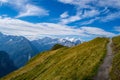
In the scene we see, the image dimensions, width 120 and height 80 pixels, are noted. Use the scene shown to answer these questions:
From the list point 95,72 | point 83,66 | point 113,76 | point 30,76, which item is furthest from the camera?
point 30,76

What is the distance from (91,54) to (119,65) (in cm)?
2073

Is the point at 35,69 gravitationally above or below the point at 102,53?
below

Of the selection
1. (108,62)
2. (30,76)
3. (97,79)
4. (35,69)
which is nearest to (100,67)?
(108,62)

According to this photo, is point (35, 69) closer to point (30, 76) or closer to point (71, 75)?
point (30, 76)

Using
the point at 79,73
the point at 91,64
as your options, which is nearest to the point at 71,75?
the point at 79,73

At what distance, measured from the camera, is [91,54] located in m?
82.1

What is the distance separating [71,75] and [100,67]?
7275mm

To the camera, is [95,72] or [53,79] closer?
[95,72]

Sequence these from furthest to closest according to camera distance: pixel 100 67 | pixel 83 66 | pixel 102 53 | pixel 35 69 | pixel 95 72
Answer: pixel 35 69 < pixel 102 53 < pixel 83 66 < pixel 100 67 < pixel 95 72

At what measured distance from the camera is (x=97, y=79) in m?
56.6

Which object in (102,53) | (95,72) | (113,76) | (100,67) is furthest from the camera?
(102,53)

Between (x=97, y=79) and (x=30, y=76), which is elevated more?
(x=97, y=79)

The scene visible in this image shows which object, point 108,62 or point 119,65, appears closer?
point 119,65

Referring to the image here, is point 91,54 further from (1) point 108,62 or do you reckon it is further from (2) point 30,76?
(2) point 30,76
